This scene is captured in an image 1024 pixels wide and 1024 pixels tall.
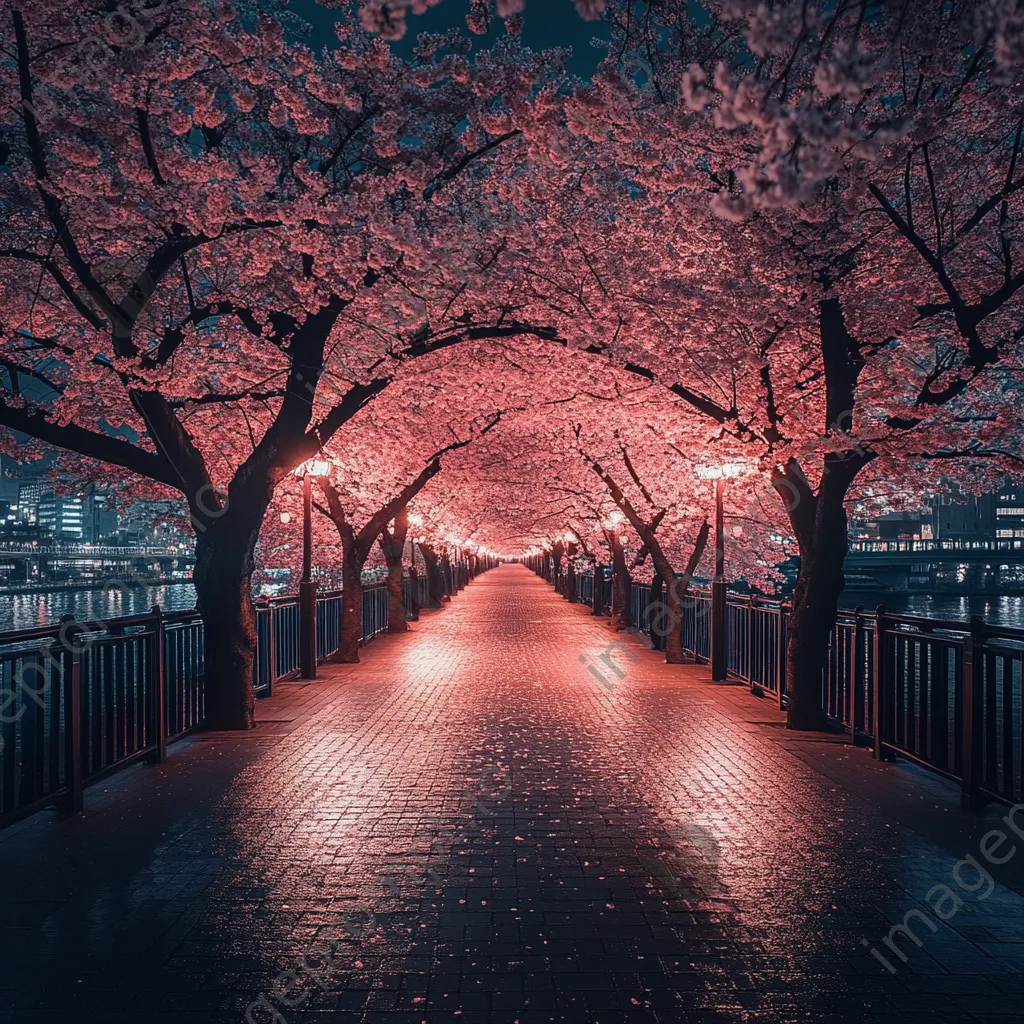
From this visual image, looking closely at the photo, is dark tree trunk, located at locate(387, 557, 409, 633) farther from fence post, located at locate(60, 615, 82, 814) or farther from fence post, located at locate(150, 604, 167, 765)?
fence post, located at locate(60, 615, 82, 814)

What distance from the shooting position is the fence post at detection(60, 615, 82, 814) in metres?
6.65

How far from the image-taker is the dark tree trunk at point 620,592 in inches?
1041

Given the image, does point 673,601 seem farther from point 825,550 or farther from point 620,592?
point 620,592

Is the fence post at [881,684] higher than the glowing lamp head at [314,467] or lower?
lower

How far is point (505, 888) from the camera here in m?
5.15

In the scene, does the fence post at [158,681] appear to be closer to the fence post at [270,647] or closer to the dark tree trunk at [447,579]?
the fence post at [270,647]

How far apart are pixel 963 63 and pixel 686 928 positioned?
9023 mm

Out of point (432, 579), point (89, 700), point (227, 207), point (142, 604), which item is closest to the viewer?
point (89, 700)

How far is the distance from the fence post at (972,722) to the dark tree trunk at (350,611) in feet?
43.7

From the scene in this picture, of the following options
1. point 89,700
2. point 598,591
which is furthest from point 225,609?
point 598,591

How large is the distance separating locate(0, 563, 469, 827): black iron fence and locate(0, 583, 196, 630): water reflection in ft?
194

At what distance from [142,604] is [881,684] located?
89.8m

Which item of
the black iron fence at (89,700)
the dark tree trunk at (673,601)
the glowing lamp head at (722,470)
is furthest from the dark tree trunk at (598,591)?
the black iron fence at (89,700)

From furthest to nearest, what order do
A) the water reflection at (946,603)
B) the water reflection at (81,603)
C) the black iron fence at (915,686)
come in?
1. the water reflection at (946,603)
2. the water reflection at (81,603)
3. the black iron fence at (915,686)
